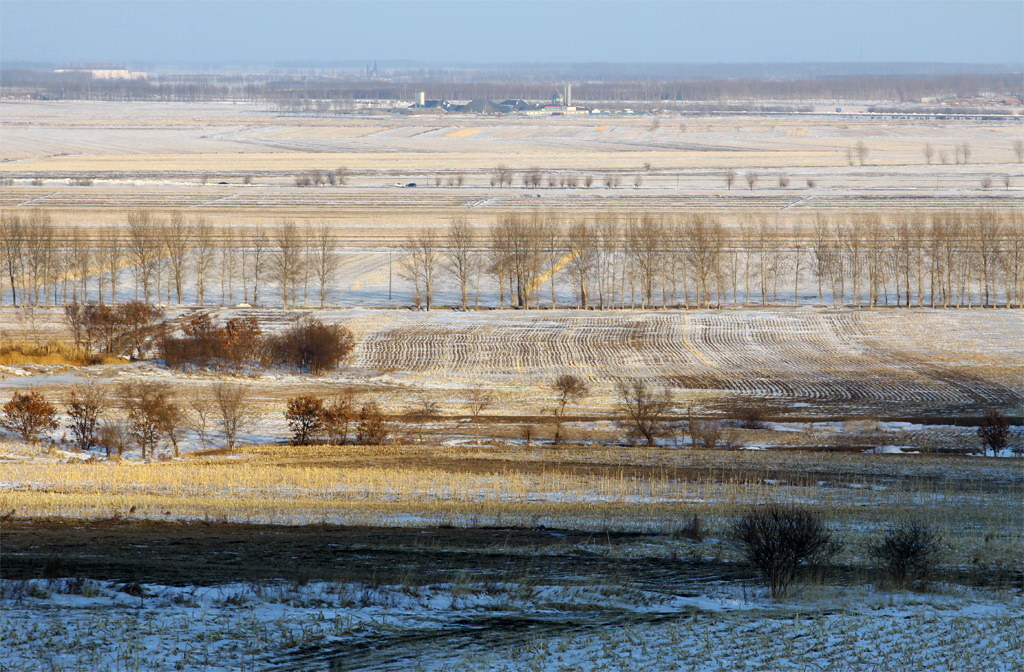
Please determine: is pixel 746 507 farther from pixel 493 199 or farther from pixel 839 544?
pixel 493 199

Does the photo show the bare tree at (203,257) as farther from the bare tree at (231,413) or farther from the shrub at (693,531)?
the shrub at (693,531)

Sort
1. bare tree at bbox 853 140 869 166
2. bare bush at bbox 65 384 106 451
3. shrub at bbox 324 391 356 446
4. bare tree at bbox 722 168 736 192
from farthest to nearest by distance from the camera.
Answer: bare tree at bbox 853 140 869 166, bare tree at bbox 722 168 736 192, shrub at bbox 324 391 356 446, bare bush at bbox 65 384 106 451

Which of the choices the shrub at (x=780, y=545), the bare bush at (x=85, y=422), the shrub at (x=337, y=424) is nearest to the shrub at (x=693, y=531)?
the shrub at (x=780, y=545)

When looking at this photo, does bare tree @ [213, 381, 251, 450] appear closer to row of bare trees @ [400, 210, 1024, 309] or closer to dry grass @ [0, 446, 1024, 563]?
dry grass @ [0, 446, 1024, 563]

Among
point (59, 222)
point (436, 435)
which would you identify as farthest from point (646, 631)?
point (59, 222)

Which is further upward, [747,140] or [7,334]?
[747,140]

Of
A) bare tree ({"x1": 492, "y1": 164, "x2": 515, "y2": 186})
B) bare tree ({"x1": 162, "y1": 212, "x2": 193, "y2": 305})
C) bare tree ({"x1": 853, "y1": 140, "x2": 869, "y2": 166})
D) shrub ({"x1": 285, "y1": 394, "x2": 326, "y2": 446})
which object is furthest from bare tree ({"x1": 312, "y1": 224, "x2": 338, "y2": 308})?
bare tree ({"x1": 853, "y1": 140, "x2": 869, "y2": 166})
